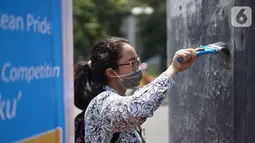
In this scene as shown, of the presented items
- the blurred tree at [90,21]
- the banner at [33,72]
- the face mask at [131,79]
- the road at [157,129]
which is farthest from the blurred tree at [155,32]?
the banner at [33,72]

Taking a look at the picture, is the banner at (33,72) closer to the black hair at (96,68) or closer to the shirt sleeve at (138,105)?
the shirt sleeve at (138,105)

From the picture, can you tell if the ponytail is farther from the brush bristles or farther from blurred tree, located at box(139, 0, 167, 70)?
blurred tree, located at box(139, 0, 167, 70)

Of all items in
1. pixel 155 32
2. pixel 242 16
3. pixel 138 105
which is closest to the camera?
pixel 138 105

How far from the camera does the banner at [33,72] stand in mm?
1501

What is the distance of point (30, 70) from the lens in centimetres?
162

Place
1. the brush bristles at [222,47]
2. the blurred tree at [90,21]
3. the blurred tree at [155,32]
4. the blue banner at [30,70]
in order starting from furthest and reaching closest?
the blurred tree at [155,32] → the blurred tree at [90,21] → the brush bristles at [222,47] → the blue banner at [30,70]

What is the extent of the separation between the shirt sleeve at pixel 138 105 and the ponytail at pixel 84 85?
450 mm

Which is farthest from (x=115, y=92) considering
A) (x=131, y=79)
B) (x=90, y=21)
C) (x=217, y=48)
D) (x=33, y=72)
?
(x=90, y=21)

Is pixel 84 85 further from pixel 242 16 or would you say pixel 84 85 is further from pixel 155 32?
pixel 155 32

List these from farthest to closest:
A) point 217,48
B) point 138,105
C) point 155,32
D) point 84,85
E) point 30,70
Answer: point 155,32 < point 84,85 < point 217,48 < point 138,105 < point 30,70

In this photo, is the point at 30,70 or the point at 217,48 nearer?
the point at 30,70

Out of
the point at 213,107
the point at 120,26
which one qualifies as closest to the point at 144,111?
the point at 213,107

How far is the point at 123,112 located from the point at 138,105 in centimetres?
9

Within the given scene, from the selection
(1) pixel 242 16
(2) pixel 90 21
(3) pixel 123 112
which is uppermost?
(2) pixel 90 21
